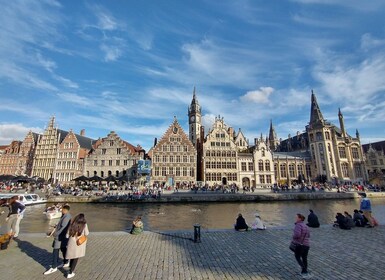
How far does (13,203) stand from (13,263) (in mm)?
3130

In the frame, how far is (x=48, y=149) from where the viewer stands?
206 feet

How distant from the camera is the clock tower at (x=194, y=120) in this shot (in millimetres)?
66062

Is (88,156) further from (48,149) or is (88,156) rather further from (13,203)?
(13,203)

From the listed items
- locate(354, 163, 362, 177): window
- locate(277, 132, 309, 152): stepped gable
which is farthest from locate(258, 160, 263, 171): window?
locate(354, 163, 362, 177): window

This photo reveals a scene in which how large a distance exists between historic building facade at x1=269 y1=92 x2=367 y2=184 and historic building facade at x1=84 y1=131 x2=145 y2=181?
166 ft

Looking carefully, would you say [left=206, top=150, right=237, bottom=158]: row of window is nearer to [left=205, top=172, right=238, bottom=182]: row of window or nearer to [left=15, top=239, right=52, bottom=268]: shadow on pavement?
[left=205, top=172, right=238, bottom=182]: row of window

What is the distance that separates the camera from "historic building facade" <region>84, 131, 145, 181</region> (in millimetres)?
55656

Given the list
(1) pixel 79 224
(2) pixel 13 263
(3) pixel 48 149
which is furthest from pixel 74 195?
(1) pixel 79 224

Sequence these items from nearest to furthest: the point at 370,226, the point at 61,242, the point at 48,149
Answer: the point at 61,242
the point at 370,226
the point at 48,149

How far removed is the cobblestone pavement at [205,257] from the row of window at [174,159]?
4319 cm

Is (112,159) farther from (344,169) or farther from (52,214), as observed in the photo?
(344,169)

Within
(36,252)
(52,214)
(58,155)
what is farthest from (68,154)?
(36,252)

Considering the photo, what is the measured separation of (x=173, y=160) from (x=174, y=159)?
13.5 inches

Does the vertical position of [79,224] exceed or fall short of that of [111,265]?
it exceeds it
